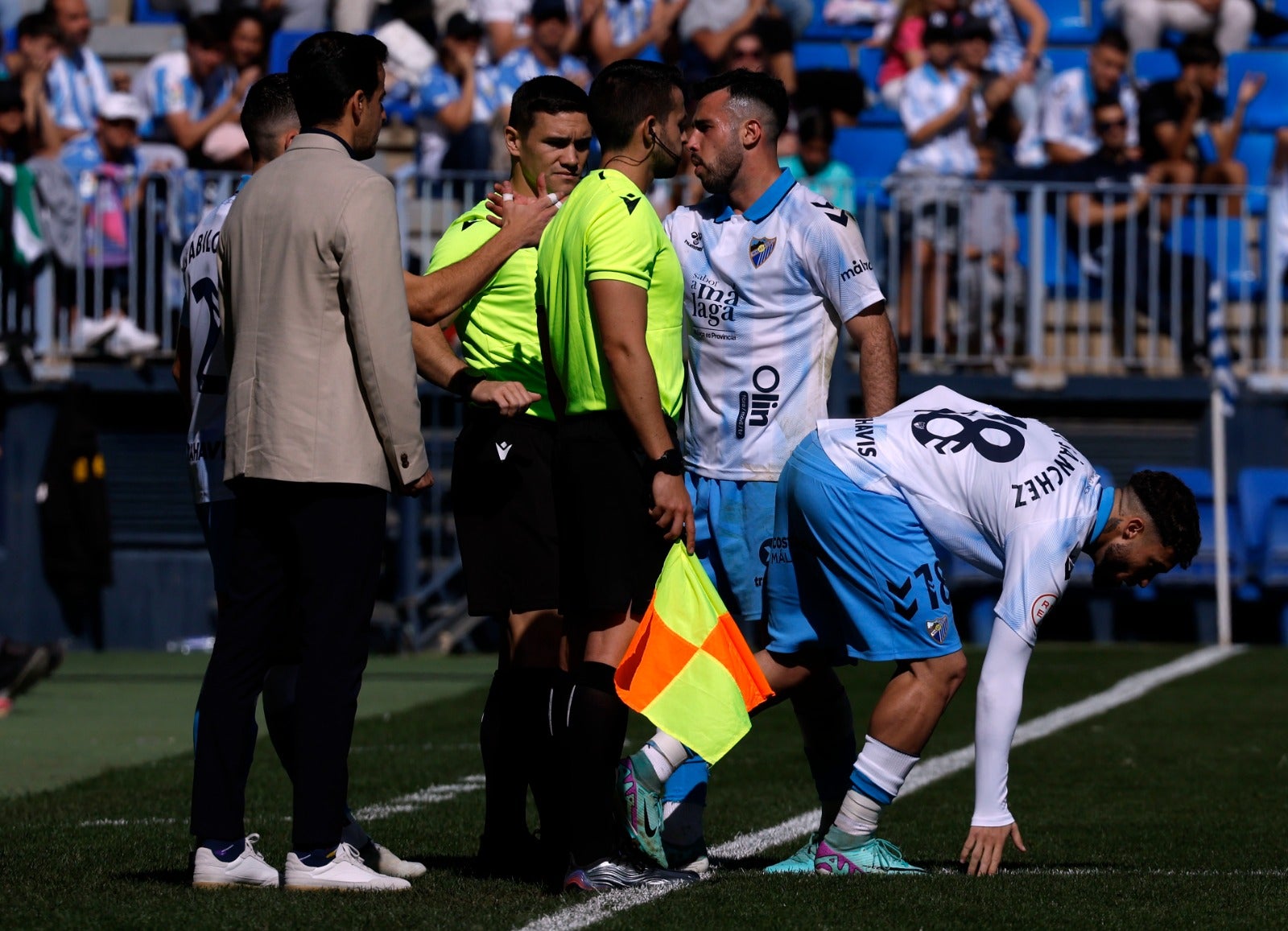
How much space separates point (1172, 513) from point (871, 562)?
0.79 m

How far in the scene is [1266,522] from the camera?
14.8m

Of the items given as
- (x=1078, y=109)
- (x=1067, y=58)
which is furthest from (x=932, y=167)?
(x=1067, y=58)

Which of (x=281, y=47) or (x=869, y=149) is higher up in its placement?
(x=281, y=47)

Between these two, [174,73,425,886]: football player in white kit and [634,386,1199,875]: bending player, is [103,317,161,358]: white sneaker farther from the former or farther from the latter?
[634,386,1199,875]: bending player

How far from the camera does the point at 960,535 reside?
5734mm

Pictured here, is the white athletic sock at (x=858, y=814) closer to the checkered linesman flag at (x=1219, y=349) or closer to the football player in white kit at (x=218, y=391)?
the football player in white kit at (x=218, y=391)

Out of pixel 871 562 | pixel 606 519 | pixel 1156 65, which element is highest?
pixel 1156 65

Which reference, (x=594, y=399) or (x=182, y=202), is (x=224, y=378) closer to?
(x=594, y=399)

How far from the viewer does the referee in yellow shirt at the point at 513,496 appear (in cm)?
576

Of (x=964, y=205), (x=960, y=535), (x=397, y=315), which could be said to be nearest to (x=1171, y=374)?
(x=964, y=205)

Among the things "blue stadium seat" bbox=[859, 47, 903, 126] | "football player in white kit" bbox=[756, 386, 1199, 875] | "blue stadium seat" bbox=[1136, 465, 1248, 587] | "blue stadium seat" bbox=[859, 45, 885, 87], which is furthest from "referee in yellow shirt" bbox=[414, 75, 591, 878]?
"blue stadium seat" bbox=[859, 45, 885, 87]

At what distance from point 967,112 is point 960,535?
1128 cm

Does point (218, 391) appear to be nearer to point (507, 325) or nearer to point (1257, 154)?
point (507, 325)

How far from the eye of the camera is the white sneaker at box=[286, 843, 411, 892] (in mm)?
5184
